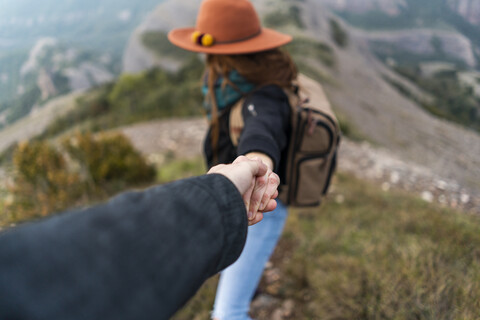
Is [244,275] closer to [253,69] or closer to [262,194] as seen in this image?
[262,194]

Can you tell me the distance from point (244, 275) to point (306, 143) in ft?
2.95

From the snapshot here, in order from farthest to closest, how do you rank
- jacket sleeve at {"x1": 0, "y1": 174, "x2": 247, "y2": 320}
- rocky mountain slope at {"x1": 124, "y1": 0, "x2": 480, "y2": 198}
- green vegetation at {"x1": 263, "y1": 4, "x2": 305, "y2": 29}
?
green vegetation at {"x1": 263, "y1": 4, "x2": 305, "y2": 29}, rocky mountain slope at {"x1": 124, "y1": 0, "x2": 480, "y2": 198}, jacket sleeve at {"x1": 0, "y1": 174, "x2": 247, "y2": 320}

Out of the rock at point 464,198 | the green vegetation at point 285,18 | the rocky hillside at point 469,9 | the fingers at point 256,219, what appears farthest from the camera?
the green vegetation at point 285,18

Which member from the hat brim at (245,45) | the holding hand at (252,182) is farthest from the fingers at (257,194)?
the hat brim at (245,45)

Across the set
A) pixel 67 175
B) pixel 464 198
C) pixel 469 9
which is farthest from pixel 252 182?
pixel 469 9

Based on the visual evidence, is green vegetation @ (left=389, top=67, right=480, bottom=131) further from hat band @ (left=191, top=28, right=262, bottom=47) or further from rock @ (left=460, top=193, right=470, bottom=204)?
hat band @ (left=191, top=28, right=262, bottom=47)

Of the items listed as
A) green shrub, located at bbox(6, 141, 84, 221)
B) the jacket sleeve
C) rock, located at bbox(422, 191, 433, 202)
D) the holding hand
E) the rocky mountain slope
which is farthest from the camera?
the rocky mountain slope

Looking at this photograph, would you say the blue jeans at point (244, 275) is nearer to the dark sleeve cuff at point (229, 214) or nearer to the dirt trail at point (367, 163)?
the dark sleeve cuff at point (229, 214)

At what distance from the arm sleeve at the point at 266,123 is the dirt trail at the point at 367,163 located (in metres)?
5.19

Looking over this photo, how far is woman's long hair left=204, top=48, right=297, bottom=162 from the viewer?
1.67m

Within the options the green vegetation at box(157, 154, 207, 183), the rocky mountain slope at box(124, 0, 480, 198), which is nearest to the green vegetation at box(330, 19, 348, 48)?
the rocky mountain slope at box(124, 0, 480, 198)

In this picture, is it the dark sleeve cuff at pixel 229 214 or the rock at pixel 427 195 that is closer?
the dark sleeve cuff at pixel 229 214

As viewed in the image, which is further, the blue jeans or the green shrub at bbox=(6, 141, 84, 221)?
the green shrub at bbox=(6, 141, 84, 221)

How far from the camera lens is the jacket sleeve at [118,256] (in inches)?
16.8
